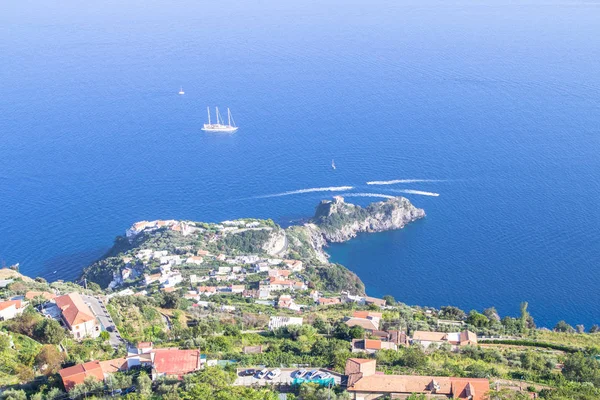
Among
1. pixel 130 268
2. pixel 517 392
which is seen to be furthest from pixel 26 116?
pixel 517 392

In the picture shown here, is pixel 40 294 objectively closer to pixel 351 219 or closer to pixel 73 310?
pixel 73 310

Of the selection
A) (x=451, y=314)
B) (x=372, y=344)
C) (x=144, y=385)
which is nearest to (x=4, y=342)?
(x=144, y=385)

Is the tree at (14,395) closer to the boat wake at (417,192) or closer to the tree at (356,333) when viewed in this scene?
the tree at (356,333)

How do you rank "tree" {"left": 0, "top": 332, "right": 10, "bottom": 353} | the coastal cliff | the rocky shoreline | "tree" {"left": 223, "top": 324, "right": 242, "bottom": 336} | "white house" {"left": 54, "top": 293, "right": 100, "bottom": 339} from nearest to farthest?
"tree" {"left": 0, "top": 332, "right": 10, "bottom": 353} < "white house" {"left": 54, "top": 293, "right": 100, "bottom": 339} < "tree" {"left": 223, "top": 324, "right": 242, "bottom": 336} < the coastal cliff < the rocky shoreline

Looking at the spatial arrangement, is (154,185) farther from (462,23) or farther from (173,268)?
(462,23)

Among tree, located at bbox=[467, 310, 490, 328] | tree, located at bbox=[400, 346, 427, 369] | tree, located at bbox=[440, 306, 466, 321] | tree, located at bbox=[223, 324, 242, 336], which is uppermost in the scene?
tree, located at bbox=[440, 306, 466, 321]

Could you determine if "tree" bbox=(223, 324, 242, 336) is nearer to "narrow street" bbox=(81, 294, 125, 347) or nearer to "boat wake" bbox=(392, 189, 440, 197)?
"narrow street" bbox=(81, 294, 125, 347)

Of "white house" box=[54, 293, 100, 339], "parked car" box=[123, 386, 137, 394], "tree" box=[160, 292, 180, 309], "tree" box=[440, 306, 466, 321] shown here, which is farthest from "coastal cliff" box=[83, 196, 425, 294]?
"parked car" box=[123, 386, 137, 394]
